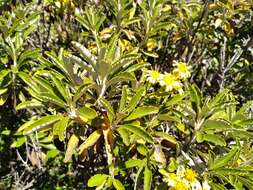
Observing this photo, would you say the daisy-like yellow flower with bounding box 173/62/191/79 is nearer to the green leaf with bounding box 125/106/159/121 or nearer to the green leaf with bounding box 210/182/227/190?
the green leaf with bounding box 125/106/159/121

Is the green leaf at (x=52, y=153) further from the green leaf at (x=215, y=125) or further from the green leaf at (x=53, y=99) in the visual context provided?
the green leaf at (x=215, y=125)

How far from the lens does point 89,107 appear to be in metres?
2.05

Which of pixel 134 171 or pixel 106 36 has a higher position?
pixel 106 36

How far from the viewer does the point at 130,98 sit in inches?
87.5

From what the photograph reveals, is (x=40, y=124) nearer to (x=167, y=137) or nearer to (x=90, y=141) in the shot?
(x=90, y=141)

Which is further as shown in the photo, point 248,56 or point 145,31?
point 248,56

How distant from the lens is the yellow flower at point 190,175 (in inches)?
81.2

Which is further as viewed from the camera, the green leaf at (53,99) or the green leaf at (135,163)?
the green leaf at (135,163)

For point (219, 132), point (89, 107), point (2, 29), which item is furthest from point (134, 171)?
point (2, 29)

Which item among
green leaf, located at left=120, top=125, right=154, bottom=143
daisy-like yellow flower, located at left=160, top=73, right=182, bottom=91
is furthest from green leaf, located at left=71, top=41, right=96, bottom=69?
daisy-like yellow flower, located at left=160, top=73, right=182, bottom=91

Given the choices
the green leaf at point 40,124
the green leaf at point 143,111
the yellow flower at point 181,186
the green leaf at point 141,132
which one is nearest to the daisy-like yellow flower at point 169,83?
the green leaf at point 143,111

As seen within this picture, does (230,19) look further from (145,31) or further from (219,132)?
(219,132)

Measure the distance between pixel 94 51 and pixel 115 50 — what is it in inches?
22.1

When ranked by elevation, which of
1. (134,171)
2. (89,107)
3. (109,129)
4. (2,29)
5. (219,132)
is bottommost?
(134,171)
